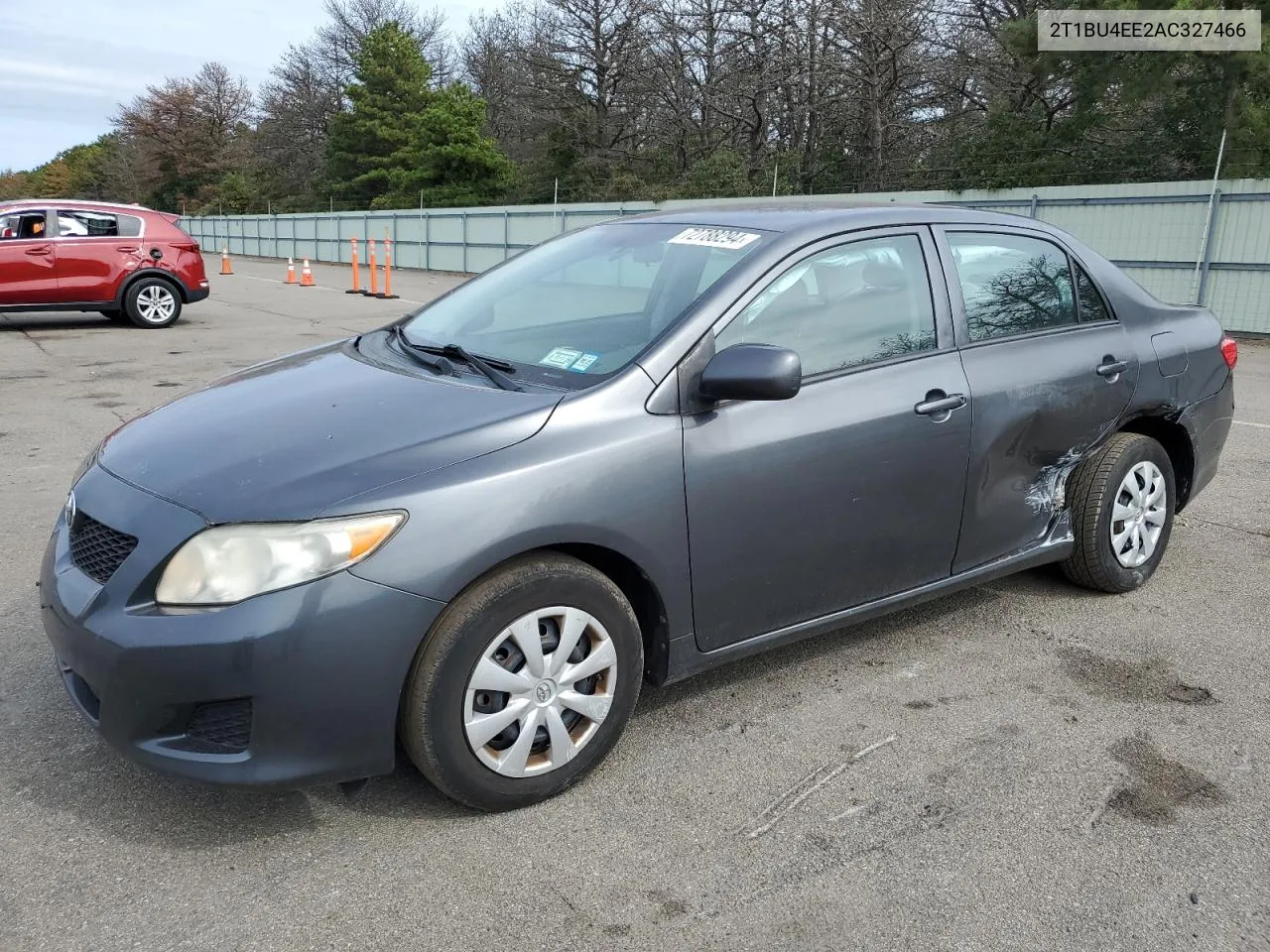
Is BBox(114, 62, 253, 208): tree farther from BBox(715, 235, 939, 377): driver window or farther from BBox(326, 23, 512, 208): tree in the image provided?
BBox(715, 235, 939, 377): driver window

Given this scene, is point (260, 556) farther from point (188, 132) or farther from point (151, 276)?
point (188, 132)

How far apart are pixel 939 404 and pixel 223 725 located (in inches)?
92.4

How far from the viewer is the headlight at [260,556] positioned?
8.04ft

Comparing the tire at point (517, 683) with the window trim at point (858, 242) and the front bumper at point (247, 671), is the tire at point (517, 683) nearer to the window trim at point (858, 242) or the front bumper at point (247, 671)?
the front bumper at point (247, 671)

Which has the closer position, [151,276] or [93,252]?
[93,252]

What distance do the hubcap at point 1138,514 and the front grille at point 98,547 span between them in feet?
11.5

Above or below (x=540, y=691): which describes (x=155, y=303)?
above

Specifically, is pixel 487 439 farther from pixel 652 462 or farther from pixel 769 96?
pixel 769 96

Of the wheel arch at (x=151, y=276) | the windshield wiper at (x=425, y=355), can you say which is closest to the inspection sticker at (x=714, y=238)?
the windshield wiper at (x=425, y=355)

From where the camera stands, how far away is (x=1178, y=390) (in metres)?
4.40

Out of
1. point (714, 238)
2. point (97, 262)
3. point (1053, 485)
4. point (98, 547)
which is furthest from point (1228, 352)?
point (97, 262)

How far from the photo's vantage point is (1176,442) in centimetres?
457

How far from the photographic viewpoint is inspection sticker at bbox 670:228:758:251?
134 inches

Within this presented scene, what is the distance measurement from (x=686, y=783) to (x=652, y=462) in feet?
2.97
